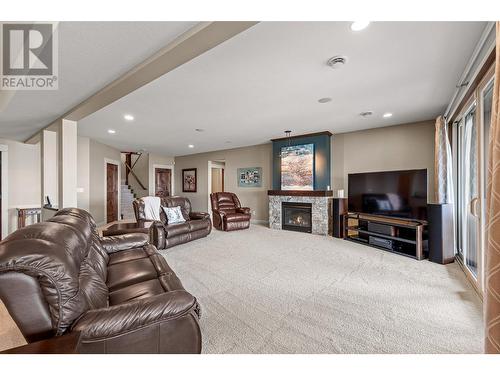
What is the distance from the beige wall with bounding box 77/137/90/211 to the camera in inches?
203

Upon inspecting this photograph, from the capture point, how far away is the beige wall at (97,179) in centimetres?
551

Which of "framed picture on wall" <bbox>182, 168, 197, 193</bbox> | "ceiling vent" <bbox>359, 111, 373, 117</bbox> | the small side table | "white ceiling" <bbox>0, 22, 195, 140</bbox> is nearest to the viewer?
"white ceiling" <bbox>0, 22, 195, 140</bbox>

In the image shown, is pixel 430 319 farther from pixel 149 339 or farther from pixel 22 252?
pixel 22 252

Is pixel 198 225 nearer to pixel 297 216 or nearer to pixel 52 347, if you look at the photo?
pixel 297 216

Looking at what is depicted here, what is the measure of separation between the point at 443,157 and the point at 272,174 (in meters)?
3.75

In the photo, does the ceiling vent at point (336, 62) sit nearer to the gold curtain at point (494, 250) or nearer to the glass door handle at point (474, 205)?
the gold curtain at point (494, 250)

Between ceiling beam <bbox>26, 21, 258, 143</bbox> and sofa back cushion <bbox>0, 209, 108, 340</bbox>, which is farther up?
ceiling beam <bbox>26, 21, 258, 143</bbox>

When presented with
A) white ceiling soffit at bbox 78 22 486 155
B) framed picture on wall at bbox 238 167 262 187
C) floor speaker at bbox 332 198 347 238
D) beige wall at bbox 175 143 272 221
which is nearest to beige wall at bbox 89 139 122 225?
white ceiling soffit at bbox 78 22 486 155

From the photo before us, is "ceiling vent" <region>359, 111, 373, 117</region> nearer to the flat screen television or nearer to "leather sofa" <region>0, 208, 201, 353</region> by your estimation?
the flat screen television

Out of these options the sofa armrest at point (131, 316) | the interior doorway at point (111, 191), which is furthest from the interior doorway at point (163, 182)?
the sofa armrest at point (131, 316)

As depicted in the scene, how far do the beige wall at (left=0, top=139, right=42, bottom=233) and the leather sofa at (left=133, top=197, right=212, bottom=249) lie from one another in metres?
2.78

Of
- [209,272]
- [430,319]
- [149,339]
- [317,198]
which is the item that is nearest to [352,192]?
[317,198]

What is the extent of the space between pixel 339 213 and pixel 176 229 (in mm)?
3422
